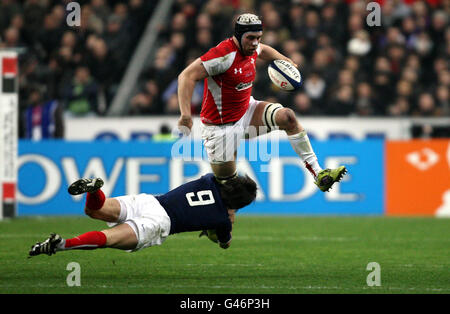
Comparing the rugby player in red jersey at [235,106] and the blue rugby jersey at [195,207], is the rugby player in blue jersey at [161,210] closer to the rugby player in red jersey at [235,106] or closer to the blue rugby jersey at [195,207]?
the blue rugby jersey at [195,207]

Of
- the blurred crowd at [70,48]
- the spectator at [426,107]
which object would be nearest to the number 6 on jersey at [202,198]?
the blurred crowd at [70,48]

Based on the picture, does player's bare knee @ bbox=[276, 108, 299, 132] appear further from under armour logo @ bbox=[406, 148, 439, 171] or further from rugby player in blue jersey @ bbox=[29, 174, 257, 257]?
under armour logo @ bbox=[406, 148, 439, 171]

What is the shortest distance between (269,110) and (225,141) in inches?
27.9

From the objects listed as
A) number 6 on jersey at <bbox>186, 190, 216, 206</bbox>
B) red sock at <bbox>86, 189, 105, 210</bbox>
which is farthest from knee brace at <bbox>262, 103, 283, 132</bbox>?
red sock at <bbox>86, 189, 105, 210</bbox>

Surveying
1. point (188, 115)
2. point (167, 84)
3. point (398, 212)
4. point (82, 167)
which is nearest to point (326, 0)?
point (167, 84)

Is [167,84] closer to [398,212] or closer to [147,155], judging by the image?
[147,155]

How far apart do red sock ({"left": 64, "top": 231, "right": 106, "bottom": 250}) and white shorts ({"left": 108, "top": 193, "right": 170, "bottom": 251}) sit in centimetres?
32

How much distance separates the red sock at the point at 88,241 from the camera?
7527 mm

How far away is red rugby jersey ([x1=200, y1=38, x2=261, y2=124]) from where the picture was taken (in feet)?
30.2

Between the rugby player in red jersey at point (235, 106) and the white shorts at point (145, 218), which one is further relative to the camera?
the rugby player in red jersey at point (235, 106)

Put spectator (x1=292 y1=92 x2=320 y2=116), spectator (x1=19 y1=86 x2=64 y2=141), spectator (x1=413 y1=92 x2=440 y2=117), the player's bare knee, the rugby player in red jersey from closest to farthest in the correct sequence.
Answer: the rugby player in red jersey < the player's bare knee < spectator (x1=19 y1=86 x2=64 y2=141) < spectator (x1=292 y1=92 x2=320 y2=116) < spectator (x1=413 y1=92 x2=440 y2=117)

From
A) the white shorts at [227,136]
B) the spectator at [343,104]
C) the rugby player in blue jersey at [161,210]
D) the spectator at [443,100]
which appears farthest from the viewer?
the spectator at [443,100]

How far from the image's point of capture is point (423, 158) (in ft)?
50.1

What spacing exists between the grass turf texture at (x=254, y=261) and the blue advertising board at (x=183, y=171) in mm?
1139
